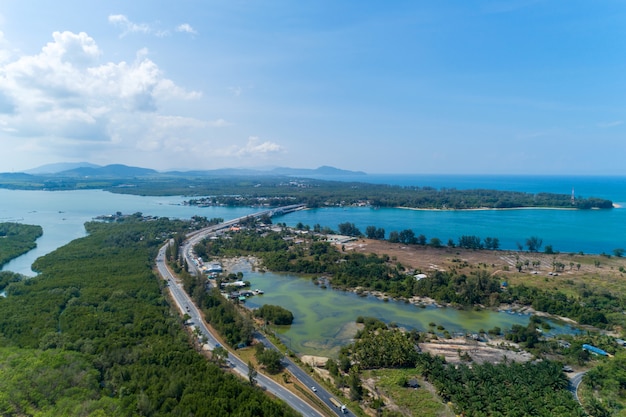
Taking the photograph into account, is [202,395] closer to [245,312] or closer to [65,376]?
[65,376]

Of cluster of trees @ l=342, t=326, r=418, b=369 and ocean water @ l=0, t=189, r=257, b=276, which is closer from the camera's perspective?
cluster of trees @ l=342, t=326, r=418, b=369

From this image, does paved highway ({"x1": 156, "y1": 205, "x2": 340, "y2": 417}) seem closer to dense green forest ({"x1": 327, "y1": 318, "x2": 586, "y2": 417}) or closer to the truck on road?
the truck on road

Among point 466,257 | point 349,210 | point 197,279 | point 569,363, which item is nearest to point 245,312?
point 197,279

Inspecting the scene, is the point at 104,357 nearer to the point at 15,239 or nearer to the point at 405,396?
the point at 405,396

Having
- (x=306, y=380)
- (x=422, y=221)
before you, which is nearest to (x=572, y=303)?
(x=306, y=380)

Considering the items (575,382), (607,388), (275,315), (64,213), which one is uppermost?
(64,213)

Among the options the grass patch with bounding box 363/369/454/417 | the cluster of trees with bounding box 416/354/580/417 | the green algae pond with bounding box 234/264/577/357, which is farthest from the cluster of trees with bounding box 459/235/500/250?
the grass patch with bounding box 363/369/454/417
